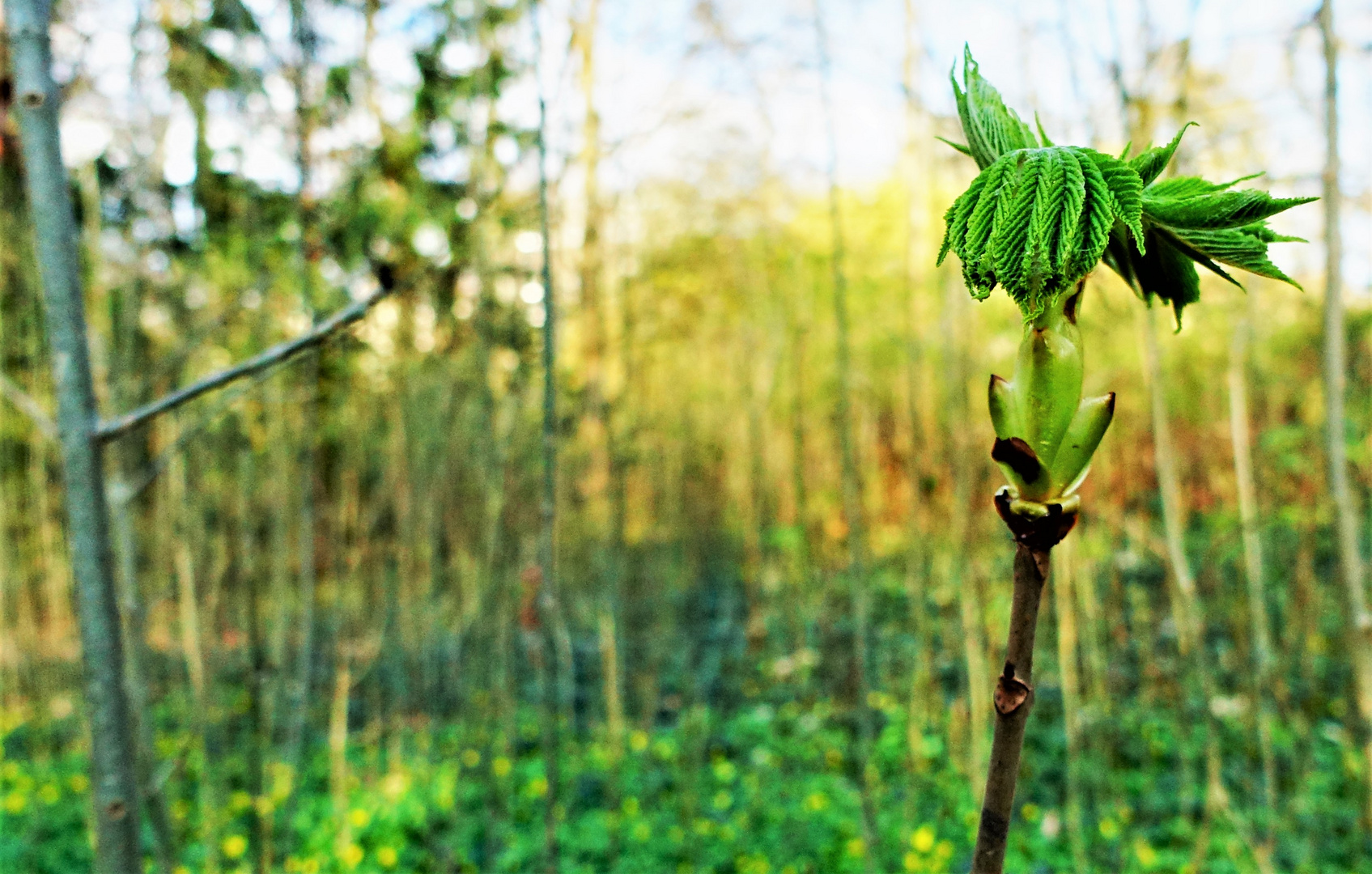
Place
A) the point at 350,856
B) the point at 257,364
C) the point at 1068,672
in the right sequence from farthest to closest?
the point at 350,856 < the point at 1068,672 < the point at 257,364

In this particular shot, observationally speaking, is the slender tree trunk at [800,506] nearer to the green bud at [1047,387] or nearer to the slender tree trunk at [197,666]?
the slender tree trunk at [197,666]

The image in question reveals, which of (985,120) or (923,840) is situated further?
(923,840)

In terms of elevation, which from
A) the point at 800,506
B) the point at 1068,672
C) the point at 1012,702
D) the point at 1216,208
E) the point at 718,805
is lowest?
the point at 718,805

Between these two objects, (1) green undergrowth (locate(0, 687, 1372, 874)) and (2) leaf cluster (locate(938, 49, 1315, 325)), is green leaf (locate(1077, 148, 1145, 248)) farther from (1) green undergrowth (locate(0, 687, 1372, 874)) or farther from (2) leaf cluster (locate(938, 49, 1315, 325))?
(1) green undergrowth (locate(0, 687, 1372, 874))

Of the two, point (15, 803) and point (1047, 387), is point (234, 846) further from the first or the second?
point (1047, 387)

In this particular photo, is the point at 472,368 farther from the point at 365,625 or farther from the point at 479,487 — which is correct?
the point at 365,625

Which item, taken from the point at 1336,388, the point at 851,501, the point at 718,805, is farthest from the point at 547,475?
the point at 718,805

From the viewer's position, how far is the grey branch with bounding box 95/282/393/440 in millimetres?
776

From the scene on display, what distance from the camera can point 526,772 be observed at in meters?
3.69

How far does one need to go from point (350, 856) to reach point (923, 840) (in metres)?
1.83

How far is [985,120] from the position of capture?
44cm

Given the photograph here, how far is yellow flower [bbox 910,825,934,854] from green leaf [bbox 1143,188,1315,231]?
276 cm

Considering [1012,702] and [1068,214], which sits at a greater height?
[1068,214]

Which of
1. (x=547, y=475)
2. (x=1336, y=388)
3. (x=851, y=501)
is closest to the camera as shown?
(x=547, y=475)
